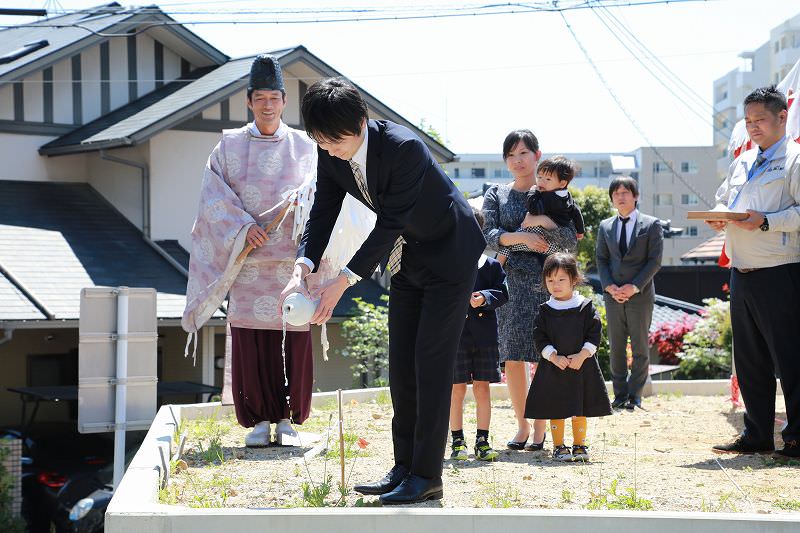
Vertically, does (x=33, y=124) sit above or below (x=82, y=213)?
above

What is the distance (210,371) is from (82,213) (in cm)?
346

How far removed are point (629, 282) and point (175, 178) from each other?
32.6 ft

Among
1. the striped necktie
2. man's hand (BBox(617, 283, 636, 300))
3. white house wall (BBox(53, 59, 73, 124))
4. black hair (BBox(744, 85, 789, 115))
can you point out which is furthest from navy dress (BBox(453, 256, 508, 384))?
white house wall (BBox(53, 59, 73, 124))

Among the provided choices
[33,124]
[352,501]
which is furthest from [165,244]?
[352,501]

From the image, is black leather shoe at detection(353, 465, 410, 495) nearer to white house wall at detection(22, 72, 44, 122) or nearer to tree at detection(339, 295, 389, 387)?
tree at detection(339, 295, 389, 387)

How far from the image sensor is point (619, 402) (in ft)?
26.7

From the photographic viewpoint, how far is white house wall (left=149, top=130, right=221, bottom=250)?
16.1 meters

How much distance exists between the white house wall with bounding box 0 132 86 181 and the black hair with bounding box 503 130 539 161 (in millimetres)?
12582

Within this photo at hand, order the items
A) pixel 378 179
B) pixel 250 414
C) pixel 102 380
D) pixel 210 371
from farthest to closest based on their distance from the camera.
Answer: pixel 210 371 < pixel 102 380 < pixel 250 414 < pixel 378 179

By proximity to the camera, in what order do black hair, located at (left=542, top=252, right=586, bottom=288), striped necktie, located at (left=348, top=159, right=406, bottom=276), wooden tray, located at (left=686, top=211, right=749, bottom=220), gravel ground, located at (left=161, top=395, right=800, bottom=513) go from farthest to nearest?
black hair, located at (left=542, top=252, right=586, bottom=288), wooden tray, located at (left=686, top=211, right=749, bottom=220), gravel ground, located at (left=161, top=395, right=800, bottom=513), striped necktie, located at (left=348, top=159, right=406, bottom=276)

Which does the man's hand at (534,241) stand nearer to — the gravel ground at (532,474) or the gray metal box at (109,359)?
the gravel ground at (532,474)

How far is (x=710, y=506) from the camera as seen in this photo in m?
3.88

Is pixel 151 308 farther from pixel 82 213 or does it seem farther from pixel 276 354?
pixel 82 213

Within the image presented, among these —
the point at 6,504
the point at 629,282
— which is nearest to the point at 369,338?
the point at 6,504
